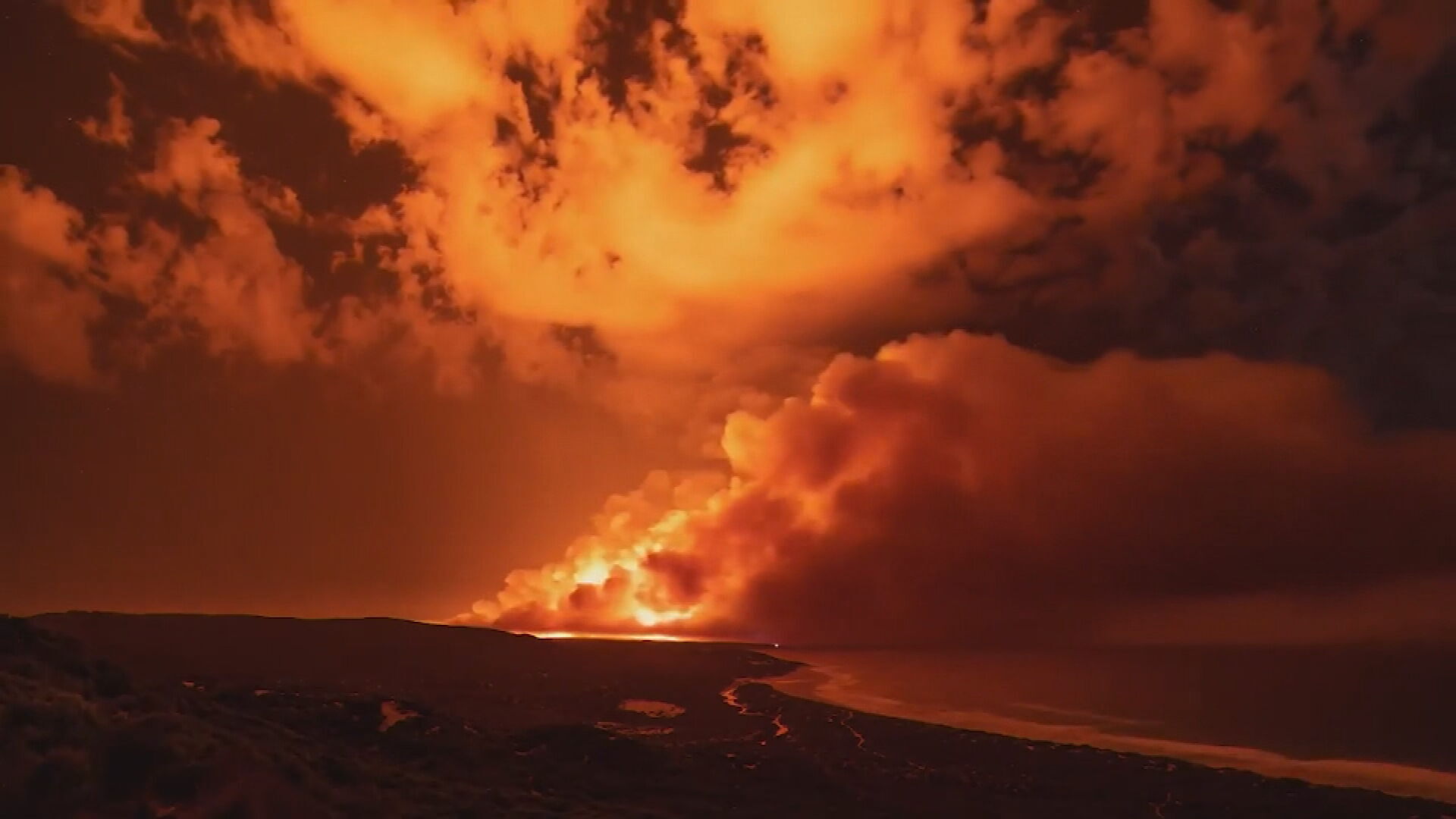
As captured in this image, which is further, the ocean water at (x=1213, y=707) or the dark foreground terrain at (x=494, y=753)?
the ocean water at (x=1213, y=707)

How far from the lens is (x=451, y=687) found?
79.9 m

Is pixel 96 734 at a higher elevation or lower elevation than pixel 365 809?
higher

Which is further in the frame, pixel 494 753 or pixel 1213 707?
pixel 1213 707

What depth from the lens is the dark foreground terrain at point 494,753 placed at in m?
22.0

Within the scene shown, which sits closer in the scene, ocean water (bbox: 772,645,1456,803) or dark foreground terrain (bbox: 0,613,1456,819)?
dark foreground terrain (bbox: 0,613,1456,819)

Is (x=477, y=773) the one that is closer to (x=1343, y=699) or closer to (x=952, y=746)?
(x=952, y=746)

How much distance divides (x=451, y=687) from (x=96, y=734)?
61.1m

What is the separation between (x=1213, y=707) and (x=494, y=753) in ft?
287

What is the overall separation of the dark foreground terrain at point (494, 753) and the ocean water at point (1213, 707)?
10818 mm

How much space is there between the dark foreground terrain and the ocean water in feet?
35.5

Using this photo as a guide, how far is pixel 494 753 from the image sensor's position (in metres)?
43.2

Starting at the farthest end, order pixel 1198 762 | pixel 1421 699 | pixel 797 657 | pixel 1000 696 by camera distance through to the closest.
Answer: pixel 797 657 → pixel 1421 699 → pixel 1000 696 → pixel 1198 762

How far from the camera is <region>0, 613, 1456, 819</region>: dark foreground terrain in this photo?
22.0m

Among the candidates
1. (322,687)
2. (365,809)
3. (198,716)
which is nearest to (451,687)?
(322,687)
